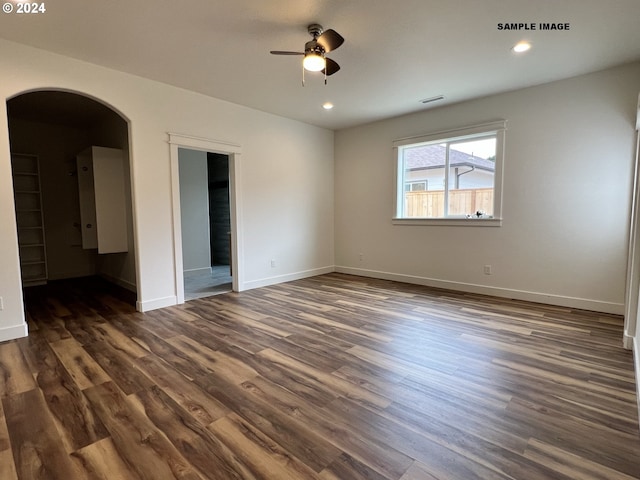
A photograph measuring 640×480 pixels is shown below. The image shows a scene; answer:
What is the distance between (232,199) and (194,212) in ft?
6.30

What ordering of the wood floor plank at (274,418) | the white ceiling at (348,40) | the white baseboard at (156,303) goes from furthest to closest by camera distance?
the white baseboard at (156,303) → the white ceiling at (348,40) → the wood floor plank at (274,418)

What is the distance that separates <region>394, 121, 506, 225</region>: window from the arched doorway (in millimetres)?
4521

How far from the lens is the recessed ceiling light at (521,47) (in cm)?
297

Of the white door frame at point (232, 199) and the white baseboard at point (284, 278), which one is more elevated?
the white door frame at point (232, 199)

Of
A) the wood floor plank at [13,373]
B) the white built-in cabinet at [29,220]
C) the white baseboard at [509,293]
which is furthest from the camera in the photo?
the white built-in cabinet at [29,220]

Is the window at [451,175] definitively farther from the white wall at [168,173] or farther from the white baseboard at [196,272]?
the white baseboard at [196,272]

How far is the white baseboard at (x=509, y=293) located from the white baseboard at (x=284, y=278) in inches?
30.0

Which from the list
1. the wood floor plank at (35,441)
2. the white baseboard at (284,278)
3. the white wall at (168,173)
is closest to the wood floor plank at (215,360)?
the wood floor plank at (35,441)

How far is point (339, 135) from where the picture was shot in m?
6.23

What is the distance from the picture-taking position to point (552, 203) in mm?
3963

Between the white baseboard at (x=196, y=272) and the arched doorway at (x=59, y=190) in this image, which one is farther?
the white baseboard at (x=196, y=272)

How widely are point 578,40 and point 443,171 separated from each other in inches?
89.1

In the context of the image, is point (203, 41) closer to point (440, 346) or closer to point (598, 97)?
point (440, 346)

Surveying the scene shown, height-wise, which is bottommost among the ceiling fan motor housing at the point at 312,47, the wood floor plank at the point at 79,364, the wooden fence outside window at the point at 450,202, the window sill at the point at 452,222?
the wood floor plank at the point at 79,364
